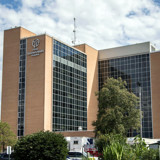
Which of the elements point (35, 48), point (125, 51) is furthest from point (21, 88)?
point (125, 51)

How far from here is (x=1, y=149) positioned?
57406 mm

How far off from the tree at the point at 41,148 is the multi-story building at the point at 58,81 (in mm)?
29238

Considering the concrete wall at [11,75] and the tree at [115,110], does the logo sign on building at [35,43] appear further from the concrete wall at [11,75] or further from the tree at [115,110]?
the tree at [115,110]

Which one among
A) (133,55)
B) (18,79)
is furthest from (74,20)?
(18,79)

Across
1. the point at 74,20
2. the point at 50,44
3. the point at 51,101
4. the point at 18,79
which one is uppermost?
the point at 74,20

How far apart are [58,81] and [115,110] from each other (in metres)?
17.5

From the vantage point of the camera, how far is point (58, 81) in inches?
2504

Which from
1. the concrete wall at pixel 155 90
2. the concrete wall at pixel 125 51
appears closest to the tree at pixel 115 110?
the concrete wall at pixel 155 90

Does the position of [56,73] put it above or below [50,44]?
below

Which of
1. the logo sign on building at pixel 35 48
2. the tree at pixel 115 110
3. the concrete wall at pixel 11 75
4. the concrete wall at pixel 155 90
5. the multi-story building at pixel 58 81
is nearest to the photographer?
the tree at pixel 115 110

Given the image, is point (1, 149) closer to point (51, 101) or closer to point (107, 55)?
point (51, 101)

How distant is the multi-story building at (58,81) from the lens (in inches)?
2388

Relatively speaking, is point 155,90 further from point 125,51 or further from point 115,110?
point 115,110

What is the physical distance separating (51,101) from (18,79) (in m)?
7.67
